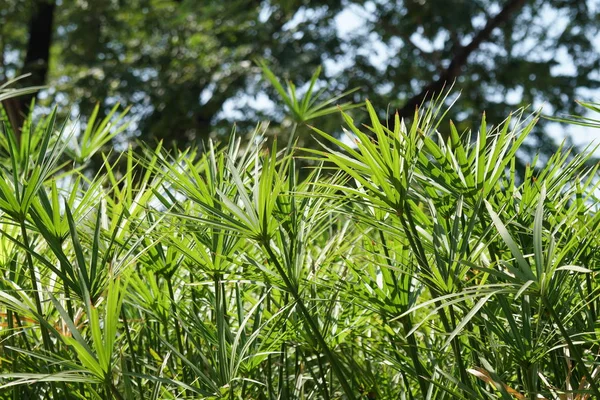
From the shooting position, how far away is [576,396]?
0.86m

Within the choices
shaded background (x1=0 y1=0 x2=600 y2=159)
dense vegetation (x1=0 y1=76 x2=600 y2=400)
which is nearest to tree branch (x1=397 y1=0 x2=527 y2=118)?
shaded background (x1=0 y1=0 x2=600 y2=159)

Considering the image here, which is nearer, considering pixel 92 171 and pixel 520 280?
pixel 520 280

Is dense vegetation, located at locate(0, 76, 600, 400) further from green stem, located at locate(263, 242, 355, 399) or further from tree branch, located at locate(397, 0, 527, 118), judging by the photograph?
tree branch, located at locate(397, 0, 527, 118)

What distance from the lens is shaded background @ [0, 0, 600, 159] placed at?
769 centimetres

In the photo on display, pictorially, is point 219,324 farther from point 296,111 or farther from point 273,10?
point 273,10

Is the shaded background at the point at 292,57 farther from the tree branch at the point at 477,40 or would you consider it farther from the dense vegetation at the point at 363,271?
the dense vegetation at the point at 363,271

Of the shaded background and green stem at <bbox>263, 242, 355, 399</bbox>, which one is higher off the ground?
the shaded background

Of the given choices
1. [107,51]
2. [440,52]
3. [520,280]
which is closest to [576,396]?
[520,280]

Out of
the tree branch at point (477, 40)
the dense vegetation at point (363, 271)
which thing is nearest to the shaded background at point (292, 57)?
the tree branch at point (477, 40)

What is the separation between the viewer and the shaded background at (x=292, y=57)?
769 cm

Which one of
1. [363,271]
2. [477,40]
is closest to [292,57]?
[477,40]

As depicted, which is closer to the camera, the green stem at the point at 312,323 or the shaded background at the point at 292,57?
the green stem at the point at 312,323

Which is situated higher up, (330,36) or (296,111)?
(330,36)

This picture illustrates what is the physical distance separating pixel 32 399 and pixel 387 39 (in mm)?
7486
